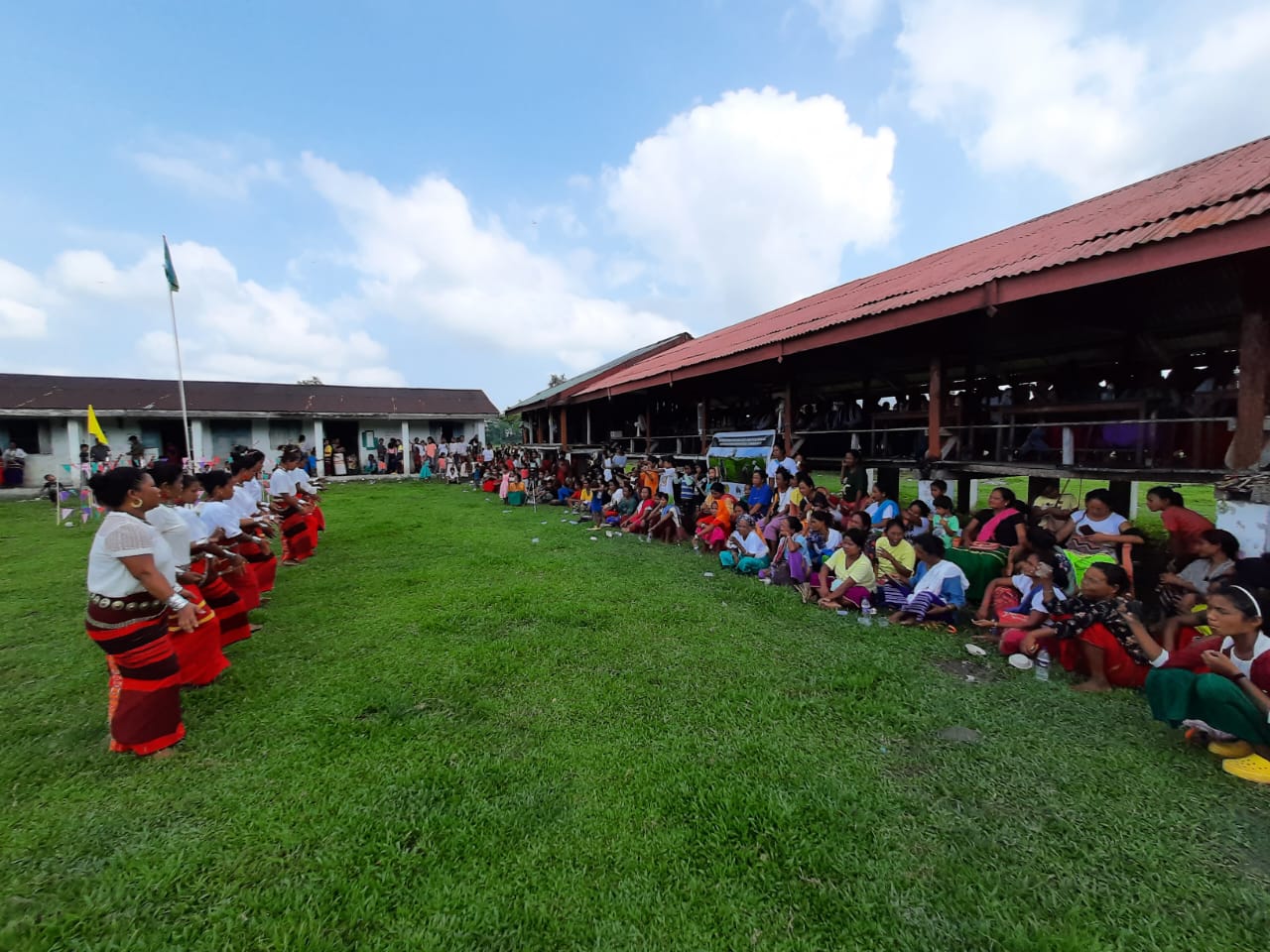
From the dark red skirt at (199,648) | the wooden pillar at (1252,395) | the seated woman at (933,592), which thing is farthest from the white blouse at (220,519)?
the wooden pillar at (1252,395)

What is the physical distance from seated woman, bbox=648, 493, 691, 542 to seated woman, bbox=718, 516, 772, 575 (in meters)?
1.82

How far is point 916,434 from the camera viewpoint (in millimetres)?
8586

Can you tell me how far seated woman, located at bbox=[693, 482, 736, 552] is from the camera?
8086 millimetres

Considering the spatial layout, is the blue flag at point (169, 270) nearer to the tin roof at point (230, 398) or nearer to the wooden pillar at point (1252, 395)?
the tin roof at point (230, 398)

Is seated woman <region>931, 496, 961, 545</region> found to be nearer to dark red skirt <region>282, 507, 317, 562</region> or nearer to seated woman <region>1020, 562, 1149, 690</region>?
seated woman <region>1020, 562, 1149, 690</region>

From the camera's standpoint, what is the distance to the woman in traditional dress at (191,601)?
3.58 metres

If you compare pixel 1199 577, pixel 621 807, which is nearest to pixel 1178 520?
pixel 1199 577

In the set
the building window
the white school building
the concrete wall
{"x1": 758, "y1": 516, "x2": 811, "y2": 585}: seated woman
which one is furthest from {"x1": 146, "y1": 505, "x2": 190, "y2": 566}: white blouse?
the building window

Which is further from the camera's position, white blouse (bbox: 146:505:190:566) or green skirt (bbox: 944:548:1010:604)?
green skirt (bbox: 944:548:1010:604)

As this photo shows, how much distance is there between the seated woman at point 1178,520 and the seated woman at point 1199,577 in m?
0.39

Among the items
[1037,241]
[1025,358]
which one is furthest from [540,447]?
[1037,241]

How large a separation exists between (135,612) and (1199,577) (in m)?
6.64

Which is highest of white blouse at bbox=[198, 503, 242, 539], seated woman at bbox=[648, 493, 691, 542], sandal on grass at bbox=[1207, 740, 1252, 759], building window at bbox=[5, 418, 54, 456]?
building window at bbox=[5, 418, 54, 456]

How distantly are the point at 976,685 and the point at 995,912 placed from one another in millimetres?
2059
